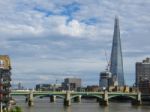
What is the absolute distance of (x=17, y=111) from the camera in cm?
10706

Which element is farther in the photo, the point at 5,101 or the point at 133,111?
the point at 133,111

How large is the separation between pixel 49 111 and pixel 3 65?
30.5m

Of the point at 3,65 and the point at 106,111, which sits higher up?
the point at 3,65

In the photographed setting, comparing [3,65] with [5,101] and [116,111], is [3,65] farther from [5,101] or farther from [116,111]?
[116,111]

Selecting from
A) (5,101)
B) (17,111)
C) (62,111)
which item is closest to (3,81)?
(5,101)

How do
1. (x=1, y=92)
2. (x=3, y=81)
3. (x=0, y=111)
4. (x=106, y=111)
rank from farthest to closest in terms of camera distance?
(x=106, y=111)
(x=3, y=81)
(x=1, y=92)
(x=0, y=111)

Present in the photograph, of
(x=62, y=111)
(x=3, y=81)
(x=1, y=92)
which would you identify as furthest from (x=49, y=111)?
(x=1, y=92)

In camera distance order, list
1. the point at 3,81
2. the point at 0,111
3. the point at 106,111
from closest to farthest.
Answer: the point at 0,111 → the point at 3,81 → the point at 106,111

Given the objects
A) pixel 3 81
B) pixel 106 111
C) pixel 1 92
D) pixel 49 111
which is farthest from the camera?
pixel 106 111

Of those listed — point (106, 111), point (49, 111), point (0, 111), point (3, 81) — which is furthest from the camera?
point (106, 111)

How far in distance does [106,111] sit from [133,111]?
8.87m

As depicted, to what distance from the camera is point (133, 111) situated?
17925 cm

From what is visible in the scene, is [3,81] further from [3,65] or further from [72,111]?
[72,111]

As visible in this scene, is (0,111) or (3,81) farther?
(3,81)
